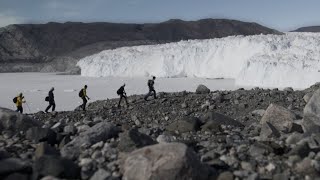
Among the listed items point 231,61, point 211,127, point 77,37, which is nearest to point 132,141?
point 211,127

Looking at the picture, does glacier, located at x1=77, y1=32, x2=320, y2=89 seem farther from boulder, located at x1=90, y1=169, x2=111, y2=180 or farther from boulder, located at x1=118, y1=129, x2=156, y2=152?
boulder, located at x1=90, y1=169, x2=111, y2=180

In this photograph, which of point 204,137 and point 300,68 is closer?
point 204,137

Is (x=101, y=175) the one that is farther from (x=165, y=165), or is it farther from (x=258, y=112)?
(x=258, y=112)

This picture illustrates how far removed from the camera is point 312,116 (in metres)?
8.09

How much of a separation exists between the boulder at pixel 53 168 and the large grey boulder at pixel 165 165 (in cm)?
59

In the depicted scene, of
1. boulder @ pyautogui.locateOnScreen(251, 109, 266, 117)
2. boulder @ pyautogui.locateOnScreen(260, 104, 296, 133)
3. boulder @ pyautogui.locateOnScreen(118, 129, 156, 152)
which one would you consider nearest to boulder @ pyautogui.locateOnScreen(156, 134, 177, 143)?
boulder @ pyautogui.locateOnScreen(118, 129, 156, 152)

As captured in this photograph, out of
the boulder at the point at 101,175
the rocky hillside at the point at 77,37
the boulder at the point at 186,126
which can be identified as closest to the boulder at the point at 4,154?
the boulder at the point at 101,175

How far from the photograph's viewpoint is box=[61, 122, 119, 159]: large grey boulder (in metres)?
6.06

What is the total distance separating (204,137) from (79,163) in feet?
7.49

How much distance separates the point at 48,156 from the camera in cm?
521

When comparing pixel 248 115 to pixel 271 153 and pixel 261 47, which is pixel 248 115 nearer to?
pixel 271 153

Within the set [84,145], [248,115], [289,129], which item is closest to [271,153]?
[289,129]

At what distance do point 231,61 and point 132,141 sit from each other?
26.7m

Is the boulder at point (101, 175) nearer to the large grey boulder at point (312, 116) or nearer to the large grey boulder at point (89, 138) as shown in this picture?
the large grey boulder at point (89, 138)
